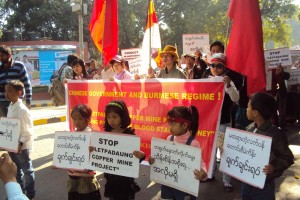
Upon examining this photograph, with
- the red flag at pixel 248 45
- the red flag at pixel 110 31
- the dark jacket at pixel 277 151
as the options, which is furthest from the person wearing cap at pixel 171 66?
the dark jacket at pixel 277 151

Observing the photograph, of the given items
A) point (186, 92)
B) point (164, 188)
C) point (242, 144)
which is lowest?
point (164, 188)

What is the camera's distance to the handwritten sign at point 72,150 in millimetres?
3180

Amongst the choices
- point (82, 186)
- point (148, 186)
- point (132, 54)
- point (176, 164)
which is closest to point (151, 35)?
point (132, 54)

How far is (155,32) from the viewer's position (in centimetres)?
739

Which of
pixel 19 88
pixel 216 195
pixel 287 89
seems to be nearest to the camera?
pixel 19 88

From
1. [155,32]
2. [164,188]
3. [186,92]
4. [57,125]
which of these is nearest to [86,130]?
[164,188]

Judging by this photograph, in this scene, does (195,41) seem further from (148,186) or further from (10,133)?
(10,133)

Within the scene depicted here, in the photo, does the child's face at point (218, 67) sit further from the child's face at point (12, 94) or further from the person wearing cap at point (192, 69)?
the child's face at point (12, 94)

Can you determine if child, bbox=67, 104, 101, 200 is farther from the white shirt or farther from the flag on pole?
the flag on pole

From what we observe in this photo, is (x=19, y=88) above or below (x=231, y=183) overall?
above

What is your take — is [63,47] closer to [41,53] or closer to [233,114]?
[41,53]

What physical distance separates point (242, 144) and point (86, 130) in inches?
56.4

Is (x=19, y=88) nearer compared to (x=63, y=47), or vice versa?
(x=19, y=88)

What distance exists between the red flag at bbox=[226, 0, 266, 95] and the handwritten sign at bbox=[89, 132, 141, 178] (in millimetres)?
1416
